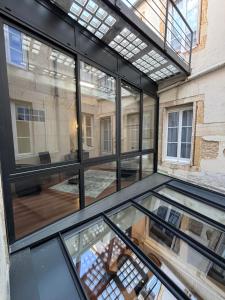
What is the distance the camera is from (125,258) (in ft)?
4.70

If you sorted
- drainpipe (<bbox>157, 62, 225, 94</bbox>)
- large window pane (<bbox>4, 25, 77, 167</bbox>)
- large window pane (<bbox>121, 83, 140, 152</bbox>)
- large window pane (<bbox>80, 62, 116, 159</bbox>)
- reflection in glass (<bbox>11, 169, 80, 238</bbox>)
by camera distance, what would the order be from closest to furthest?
large window pane (<bbox>4, 25, 77, 167</bbox>)
reflection in glass (<bbox>11, 169, 80, 238</bbox>)
large window pane (<bbox>80, 62, 116, 159</bbox>)
drainpipe (<bbox>157, 62, 225, 94</bbox>)
large window pane (<bbox>121, 83, 140, 152</bbox>)

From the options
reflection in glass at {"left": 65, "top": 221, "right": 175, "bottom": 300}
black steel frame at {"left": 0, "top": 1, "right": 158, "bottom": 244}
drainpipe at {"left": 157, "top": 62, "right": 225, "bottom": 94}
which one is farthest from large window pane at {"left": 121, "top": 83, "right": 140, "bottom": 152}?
reflection in glass at {"left": 65, "top": 221, "right": 175, "bottom": 300}

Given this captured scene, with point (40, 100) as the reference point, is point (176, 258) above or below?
Result: below

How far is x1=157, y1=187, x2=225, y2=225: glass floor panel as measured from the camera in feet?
6.80

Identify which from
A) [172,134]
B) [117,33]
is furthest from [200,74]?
[117,33]

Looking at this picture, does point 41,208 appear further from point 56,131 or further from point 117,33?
point 117,33

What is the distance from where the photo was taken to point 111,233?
1.64 m

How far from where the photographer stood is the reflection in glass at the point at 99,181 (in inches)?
96.1

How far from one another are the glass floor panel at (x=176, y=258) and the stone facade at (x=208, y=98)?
186 centimetres

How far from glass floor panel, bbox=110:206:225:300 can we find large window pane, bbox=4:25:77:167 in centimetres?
123

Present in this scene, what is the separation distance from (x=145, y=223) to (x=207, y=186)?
1.89 metres

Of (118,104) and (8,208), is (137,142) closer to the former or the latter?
(118,104)

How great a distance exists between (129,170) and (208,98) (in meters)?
2.16

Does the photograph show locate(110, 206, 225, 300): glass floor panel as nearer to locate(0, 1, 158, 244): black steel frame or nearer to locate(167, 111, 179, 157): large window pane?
locate(0, 1, 158, 244): black steel frame
